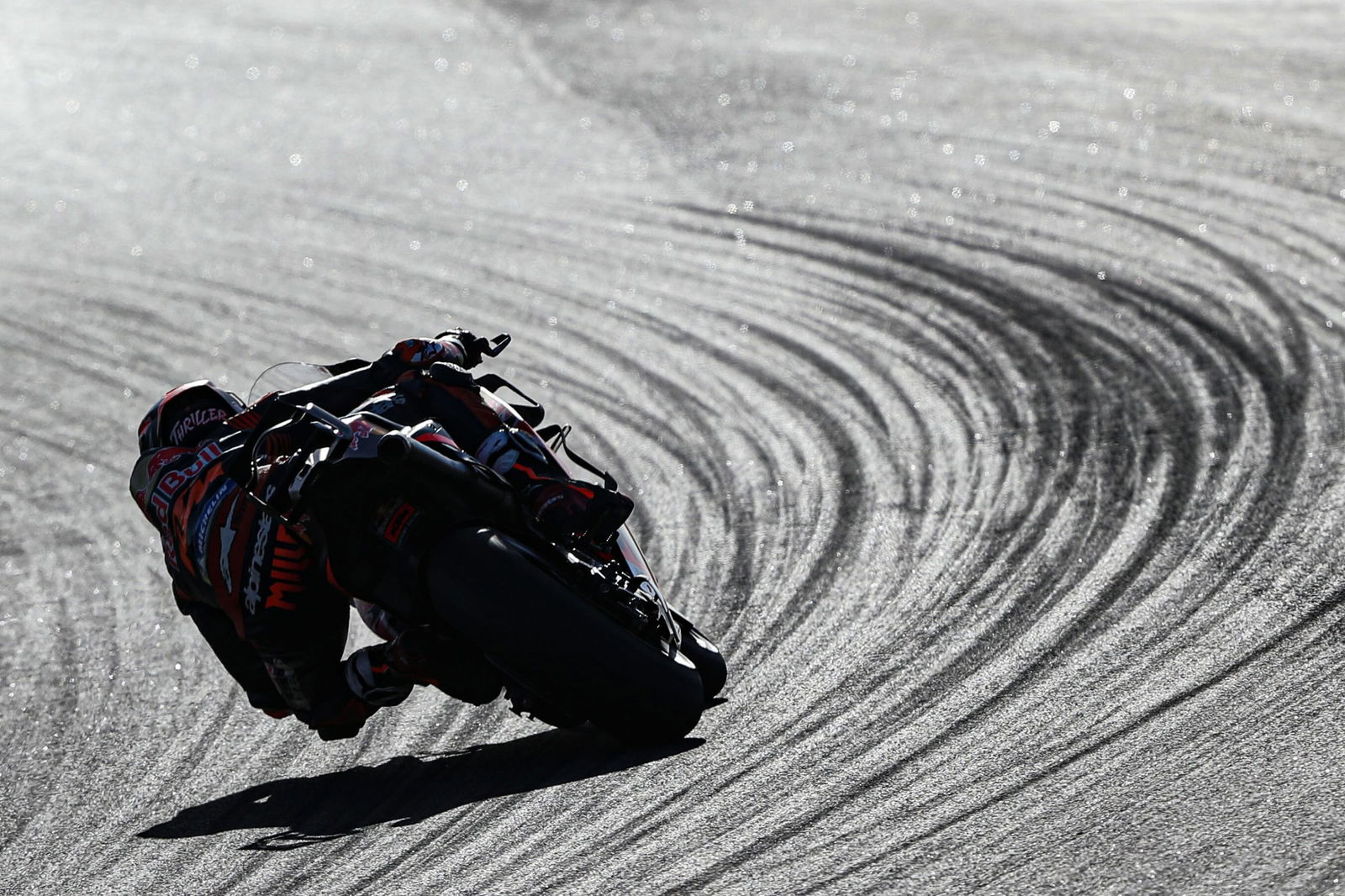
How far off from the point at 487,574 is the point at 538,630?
0.20m

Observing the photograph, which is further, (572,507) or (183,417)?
(183,417)

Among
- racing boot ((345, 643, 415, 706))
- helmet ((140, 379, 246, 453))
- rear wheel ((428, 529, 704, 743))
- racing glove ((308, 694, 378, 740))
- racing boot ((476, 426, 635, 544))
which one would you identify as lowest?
racing glove ((308, 694, 378, 740))

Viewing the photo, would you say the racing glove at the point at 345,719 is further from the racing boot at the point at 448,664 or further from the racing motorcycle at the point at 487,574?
the racing motorcycle at the point at 487,574

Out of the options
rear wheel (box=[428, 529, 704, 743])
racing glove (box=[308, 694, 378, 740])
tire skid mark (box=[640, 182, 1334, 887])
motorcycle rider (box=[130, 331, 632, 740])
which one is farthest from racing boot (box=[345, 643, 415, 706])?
tire skid mark (box=[640, 182, 1334, 887])

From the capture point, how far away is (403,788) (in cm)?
489

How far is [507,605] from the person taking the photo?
4312 mm

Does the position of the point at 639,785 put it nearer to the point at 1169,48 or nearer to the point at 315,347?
the point at 315,347

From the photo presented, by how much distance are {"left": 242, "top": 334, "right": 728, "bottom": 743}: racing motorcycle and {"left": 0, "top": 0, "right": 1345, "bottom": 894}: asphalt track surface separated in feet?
0.81

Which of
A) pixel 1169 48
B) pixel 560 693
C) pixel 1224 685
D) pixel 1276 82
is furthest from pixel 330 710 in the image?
pixel 1169 48

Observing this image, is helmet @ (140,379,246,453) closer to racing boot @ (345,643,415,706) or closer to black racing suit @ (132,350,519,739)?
black racing suit @ (132,350,519,739)

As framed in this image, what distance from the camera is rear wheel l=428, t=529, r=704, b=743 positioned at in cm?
432

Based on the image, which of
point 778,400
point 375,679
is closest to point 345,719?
point 375,679

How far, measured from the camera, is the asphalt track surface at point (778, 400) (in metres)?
4.24

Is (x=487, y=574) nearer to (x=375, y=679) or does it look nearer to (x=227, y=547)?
(x=375, y=679)
